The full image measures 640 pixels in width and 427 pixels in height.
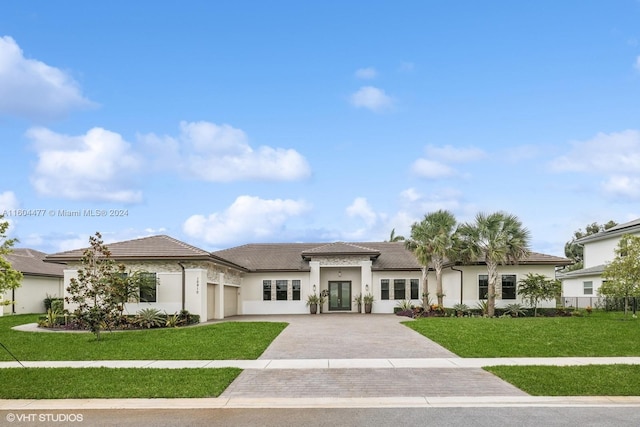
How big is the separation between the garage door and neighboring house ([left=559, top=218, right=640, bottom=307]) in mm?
23773

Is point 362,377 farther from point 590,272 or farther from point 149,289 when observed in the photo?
point 590,272

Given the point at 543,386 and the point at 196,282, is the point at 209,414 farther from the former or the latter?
the point at 196,282

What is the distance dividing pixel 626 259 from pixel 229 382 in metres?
24.1

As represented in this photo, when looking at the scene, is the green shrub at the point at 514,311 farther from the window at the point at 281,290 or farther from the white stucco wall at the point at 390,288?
the window at the point at 281,290

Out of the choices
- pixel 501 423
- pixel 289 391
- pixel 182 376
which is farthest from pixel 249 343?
pixel 501 423

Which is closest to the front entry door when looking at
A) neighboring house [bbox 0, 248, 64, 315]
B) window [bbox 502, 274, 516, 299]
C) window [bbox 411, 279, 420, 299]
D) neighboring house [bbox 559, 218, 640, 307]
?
window [bbox 411, 279, 420, 299]

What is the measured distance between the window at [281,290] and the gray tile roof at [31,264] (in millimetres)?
15360

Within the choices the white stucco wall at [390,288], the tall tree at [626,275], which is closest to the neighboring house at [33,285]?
the white stucco wall at [390,288]

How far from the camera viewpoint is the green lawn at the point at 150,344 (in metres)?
15.9

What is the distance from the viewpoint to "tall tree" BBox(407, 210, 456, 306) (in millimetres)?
32219

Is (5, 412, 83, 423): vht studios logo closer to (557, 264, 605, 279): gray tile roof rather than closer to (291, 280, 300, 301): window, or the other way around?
(291, 280, 300, 301): window

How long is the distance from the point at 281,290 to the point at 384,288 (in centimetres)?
658

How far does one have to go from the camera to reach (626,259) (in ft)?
94.3

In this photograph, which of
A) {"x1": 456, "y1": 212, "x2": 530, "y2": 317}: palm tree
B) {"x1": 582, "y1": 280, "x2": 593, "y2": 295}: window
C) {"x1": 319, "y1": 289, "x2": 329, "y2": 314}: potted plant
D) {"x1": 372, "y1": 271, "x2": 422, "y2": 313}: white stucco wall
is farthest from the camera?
{"x1": 582, "y1": 280, "x2": 593, "y2": 295}: window
